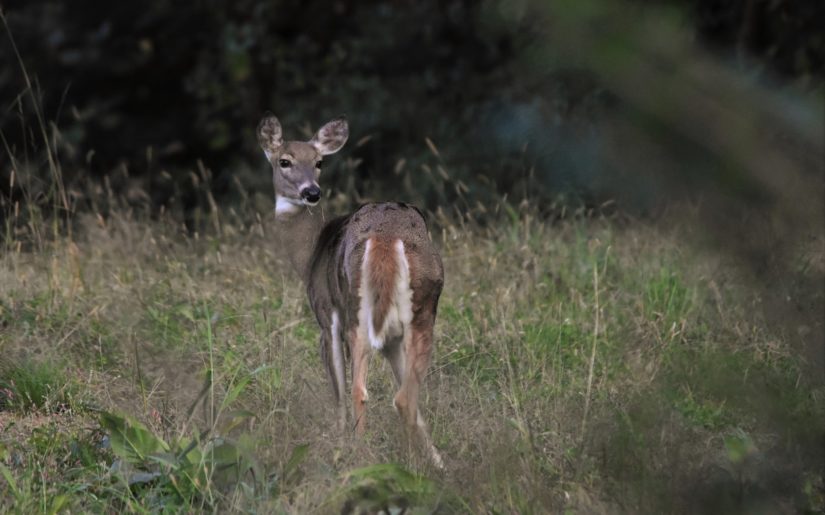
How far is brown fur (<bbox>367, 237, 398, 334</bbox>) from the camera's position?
186 inches

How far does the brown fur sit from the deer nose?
112 cm

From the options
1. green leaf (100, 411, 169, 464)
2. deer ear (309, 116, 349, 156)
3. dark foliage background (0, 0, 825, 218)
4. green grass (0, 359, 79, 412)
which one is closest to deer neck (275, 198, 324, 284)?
deer ear (309, 116, 349, 156)

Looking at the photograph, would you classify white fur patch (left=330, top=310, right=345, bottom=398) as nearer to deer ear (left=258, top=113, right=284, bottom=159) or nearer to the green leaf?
the green leaf

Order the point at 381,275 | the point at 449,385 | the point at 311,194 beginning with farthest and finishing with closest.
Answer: the point at 311,194 < the point at 449,385 < the point at 381,275

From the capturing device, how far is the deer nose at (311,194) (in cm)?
583

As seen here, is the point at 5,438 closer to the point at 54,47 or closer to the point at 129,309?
the point at 129,309

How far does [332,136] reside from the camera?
652cm

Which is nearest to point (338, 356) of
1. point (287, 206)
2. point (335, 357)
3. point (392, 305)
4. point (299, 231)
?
point (335, 357)

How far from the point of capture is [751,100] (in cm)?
154

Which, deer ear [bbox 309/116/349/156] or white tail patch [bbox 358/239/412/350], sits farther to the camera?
deer ear [bbox 309/116/349/156]

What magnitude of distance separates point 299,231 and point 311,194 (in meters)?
0.18

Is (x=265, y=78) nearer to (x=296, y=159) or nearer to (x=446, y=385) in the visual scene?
(x=296, y=159)

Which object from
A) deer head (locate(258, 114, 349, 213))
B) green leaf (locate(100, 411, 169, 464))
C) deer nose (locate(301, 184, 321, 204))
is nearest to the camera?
green leaf (locate(100, 411, 169, 464))

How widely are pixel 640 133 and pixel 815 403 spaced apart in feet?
3.09
